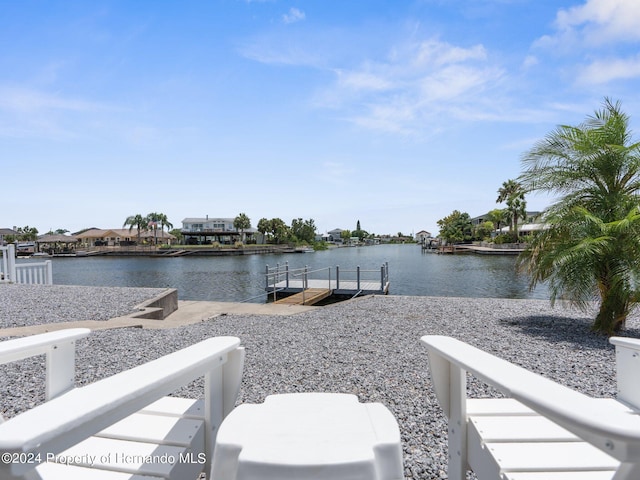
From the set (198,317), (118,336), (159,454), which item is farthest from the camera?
(198,317)

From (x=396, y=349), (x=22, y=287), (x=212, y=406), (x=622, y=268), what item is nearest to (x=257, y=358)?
(x=396, y=349)

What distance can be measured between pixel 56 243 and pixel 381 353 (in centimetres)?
8694

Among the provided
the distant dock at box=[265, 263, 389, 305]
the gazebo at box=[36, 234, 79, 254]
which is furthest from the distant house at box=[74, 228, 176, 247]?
the distant dock at box=[265, 263, 389, 305]

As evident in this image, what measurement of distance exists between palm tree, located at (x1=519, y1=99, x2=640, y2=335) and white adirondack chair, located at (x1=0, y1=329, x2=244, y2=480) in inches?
214

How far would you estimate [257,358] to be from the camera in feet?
13.8

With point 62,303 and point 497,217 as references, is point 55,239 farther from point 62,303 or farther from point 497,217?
point 497,217

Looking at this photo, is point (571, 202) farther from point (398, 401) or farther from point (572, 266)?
point (398, 401)

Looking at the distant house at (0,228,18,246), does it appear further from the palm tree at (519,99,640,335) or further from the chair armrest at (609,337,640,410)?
the chair armrest at (609,337,640,410)

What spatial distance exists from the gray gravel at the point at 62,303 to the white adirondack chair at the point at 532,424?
23.0 ft

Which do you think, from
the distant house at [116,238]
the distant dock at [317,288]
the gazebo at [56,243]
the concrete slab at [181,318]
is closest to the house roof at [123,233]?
the distant house at [116,238]

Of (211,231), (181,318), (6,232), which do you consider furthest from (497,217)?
(6,232)

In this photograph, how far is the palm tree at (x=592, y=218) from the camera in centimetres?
521

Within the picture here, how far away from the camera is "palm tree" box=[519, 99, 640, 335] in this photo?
17.1 ft

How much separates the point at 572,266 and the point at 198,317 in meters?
6.77
